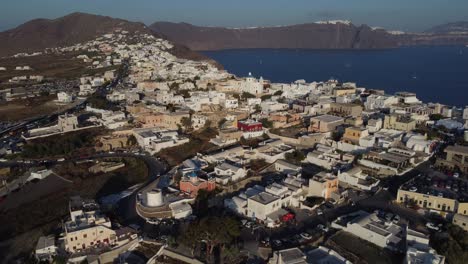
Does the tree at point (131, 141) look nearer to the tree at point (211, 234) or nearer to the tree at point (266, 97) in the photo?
the tree at point (211, 234)

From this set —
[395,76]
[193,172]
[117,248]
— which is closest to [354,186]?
[193,172]

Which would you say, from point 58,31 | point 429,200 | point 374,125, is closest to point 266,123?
point 374,125

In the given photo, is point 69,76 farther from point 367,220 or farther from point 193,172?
point 367,220

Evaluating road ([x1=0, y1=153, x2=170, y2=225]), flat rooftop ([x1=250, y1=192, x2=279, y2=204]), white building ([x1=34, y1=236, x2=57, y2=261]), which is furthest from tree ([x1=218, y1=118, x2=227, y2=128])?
white building ([x1=34, y1=236, x2=57, y2=261])

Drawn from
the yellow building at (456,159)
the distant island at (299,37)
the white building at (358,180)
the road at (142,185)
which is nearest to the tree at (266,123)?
the road at (142,185)

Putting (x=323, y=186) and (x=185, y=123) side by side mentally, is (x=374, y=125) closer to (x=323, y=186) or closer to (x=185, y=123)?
(x=323, y=186)

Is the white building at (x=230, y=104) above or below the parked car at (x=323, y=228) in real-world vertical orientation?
above

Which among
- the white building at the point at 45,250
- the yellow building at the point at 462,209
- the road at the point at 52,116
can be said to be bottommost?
the white building at the point at 45,250
